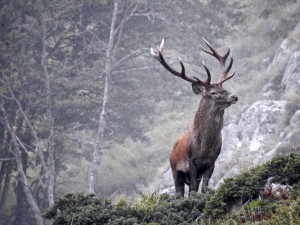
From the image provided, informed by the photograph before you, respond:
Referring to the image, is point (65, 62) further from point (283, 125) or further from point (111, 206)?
point (111, 206)

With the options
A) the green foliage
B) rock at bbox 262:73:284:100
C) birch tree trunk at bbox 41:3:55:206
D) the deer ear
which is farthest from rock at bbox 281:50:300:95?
the green foliage

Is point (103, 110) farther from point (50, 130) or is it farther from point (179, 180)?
point (179, 180)

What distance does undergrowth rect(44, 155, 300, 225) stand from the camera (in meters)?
6.47

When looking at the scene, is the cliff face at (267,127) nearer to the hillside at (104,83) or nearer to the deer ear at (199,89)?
the hillside at (104,83)

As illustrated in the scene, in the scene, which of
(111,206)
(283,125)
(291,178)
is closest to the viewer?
(291,178)

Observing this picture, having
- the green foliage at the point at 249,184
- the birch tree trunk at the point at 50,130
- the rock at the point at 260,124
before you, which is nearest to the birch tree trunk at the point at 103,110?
the birch tree trunk at the point at 50,130

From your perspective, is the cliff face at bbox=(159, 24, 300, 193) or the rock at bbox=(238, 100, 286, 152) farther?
the rock at bbox=(238, 100, 286, 152)

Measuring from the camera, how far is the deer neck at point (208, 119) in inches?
406

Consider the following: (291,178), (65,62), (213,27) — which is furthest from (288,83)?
(291,178)

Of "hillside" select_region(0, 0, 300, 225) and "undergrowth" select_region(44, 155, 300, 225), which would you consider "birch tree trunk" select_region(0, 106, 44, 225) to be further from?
"undergrowth" select_region(44, 155, 300, 225)

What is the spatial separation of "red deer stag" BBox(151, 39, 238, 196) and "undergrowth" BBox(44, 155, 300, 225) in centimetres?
164

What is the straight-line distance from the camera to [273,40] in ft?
86.1

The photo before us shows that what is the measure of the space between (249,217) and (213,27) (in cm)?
2184

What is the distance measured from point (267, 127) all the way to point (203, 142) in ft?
27.6
